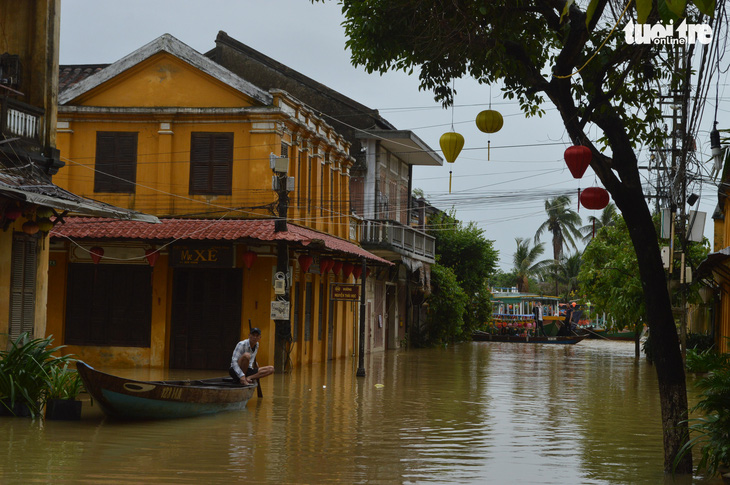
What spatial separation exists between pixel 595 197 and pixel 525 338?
45.0m

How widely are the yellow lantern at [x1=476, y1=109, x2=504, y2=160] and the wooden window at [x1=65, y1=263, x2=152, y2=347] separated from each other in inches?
662

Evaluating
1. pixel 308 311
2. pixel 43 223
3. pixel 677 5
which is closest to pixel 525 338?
pixel 308 311

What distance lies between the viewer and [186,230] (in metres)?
24.8

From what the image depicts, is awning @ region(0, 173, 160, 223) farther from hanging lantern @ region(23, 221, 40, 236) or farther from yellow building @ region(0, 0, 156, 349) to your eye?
hanging lantern @ region(23, 221, 40, 236)

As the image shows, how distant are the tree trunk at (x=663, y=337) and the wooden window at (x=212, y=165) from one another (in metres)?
17.4

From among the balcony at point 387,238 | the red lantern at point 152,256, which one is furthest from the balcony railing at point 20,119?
the balcony at point 387,238

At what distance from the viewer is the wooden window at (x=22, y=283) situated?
15.9 metres

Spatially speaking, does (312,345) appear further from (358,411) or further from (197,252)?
(358,411)

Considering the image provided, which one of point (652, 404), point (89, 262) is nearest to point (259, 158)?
point (89, 262)

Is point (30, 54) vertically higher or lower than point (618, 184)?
higher

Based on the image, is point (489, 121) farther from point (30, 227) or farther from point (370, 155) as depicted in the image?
point (370, 155)

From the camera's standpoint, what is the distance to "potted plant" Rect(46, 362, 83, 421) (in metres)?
14.0

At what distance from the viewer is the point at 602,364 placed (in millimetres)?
35594

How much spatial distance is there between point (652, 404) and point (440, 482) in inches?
448
